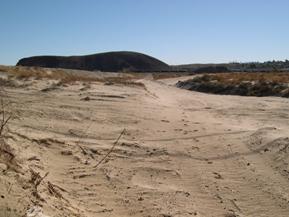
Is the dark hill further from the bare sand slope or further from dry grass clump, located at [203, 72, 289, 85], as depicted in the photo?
the bare sand slope

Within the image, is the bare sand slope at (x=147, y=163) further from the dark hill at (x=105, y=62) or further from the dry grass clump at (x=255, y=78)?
the dark hill at (x=105, y=62)

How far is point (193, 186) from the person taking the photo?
8.18m

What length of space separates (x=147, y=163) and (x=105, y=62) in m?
163

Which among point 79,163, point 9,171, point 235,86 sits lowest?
point 235,86

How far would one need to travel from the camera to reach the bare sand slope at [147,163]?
7023 mm

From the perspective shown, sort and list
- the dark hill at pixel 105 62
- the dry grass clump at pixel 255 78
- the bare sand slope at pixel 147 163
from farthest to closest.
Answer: the dark hill at pixel 105 62, the dry grass clump at pixel 255 78, the bare sand slope at pixel 147 163

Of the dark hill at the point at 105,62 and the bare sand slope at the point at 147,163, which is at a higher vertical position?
the bare sand slope at the point at 147,163

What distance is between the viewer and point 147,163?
942 cm

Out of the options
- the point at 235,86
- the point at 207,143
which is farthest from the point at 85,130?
the point at 235,86

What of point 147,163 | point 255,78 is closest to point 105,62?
point 255,78

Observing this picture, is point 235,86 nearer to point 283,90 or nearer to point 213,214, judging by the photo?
point 283,90

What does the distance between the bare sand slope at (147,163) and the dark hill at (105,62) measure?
148m

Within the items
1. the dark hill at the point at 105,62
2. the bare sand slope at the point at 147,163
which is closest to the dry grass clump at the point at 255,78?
the bare sand slope at the point at 147,163

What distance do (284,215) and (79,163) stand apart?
355cm
